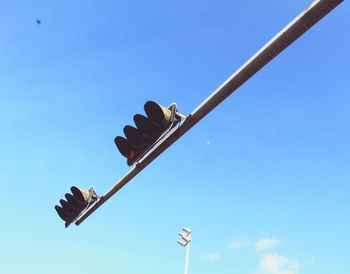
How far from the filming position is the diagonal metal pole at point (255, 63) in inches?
124

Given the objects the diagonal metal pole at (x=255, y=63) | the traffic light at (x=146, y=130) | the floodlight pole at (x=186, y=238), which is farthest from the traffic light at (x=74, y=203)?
the floodlight pole at (x=186, y=238)

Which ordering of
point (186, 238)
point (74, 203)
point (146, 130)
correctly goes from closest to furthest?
point (146, 130) < point (74, 203) < point (186, 238)

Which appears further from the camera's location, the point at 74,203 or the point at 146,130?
the point at 74,203

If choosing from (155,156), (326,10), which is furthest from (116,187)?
(326,10)

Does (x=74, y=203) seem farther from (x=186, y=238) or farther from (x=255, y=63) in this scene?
(x=186, y=238)

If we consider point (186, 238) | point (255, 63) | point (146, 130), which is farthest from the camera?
point (186, 238)

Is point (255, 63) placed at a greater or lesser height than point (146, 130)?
lesser

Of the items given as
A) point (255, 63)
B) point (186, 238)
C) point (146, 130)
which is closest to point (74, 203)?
point (146, 130)

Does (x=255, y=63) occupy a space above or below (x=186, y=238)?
below

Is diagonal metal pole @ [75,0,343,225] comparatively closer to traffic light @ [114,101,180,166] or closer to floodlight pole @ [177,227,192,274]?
traffic light @ [114,101,180,166]

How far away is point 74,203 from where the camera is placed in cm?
707

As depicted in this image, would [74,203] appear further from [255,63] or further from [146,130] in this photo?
[255,63]

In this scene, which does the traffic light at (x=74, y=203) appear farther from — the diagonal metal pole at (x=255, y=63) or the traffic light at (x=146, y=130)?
the diagonal metal pole at (x=255, y=63)

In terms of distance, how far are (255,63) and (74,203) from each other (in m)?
4.62
